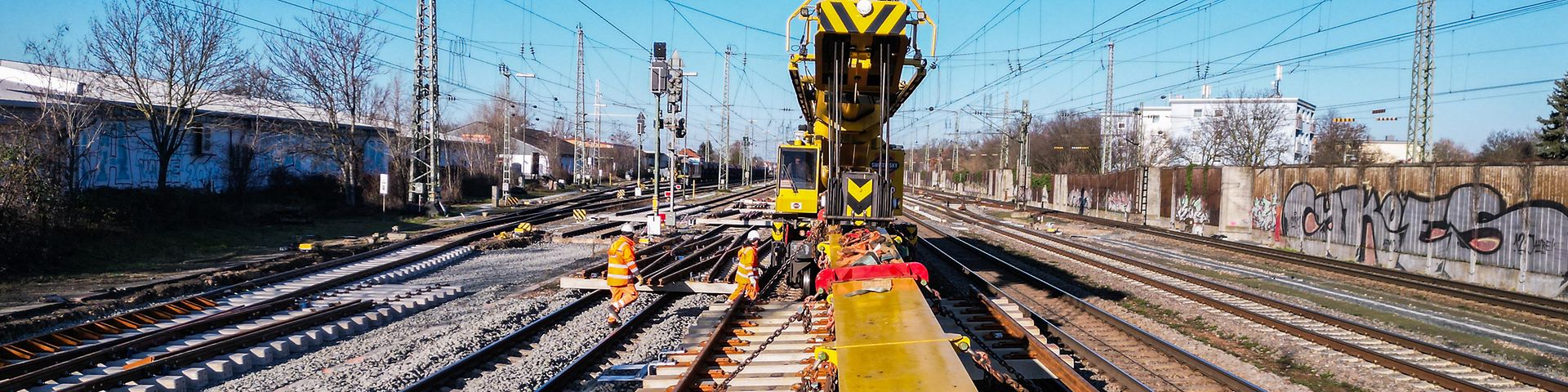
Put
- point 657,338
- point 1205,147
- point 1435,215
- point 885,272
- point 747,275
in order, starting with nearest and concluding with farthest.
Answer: point 885,272 → point 657,338 → point 747,275 → point 1435,215 → point 1205,147

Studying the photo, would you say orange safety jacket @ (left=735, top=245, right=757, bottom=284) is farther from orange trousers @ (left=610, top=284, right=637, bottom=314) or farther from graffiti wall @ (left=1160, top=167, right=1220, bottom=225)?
graffiti wall @ (left=1160, top=167, right=1220, bottom=225)

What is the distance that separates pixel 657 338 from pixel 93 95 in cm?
2257

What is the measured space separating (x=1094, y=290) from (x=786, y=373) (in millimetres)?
8813

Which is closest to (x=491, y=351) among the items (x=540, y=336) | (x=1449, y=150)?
(x=540, y=336)

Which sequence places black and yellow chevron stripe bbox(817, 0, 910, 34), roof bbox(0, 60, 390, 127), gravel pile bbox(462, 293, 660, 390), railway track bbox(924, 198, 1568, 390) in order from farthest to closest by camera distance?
roof bbox(0, 60, 390, 127) < black and yellow chevron stripe bbox(817, 0, 910, 34) < railway track bbox(924, 198, 1568, 390) < gravel pile bbox(462, 293, 660, 390)

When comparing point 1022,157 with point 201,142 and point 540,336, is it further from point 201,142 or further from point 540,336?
point 540,336

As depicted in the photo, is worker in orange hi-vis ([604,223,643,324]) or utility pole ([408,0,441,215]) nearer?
worker in orange hi-vis ([604,223,643,324])

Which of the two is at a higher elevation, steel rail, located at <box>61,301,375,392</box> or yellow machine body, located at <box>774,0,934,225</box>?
yellow machine body, located at <box>774,0,934,225</box>

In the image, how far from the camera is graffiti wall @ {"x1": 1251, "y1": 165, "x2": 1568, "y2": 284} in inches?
561

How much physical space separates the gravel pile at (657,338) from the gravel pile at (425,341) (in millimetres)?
1651

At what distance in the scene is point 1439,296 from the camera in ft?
45.9

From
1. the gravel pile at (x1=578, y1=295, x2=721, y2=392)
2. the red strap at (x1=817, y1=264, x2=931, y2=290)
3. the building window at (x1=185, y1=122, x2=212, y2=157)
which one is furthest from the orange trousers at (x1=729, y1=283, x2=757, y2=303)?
the building window at (x1=185, y1=122, x2=212, y2=157)

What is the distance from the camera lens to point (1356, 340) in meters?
10.2

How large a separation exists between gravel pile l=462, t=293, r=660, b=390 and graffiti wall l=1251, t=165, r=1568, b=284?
15.5 metres
